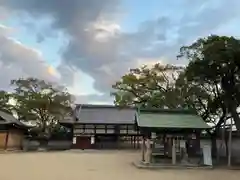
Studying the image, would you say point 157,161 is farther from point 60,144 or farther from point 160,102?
point 60,144

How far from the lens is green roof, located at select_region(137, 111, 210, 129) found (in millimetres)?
22469

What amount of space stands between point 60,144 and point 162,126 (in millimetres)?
34307

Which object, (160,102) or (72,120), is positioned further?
(72,120)

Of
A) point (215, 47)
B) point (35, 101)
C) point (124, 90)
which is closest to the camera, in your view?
point (215, 47)

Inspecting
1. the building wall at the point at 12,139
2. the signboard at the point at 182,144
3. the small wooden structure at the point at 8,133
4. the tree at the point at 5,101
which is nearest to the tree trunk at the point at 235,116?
the signboard at the point at 182,144

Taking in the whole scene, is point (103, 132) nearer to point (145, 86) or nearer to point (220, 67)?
point (145, 86)

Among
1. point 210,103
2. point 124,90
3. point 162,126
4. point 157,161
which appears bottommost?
point 157,161

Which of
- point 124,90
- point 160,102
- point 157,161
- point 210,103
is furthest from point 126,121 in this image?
point 157,161

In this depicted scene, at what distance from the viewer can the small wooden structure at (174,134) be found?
72.2 feet

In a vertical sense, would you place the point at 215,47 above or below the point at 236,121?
above

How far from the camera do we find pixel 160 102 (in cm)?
3403

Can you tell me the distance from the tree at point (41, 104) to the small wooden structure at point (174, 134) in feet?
98.6

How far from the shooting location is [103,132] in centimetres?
5153

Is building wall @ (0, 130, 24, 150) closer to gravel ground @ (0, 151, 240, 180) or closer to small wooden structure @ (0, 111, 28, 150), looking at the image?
small wooden structure @ (0, 111, 28, 150)
